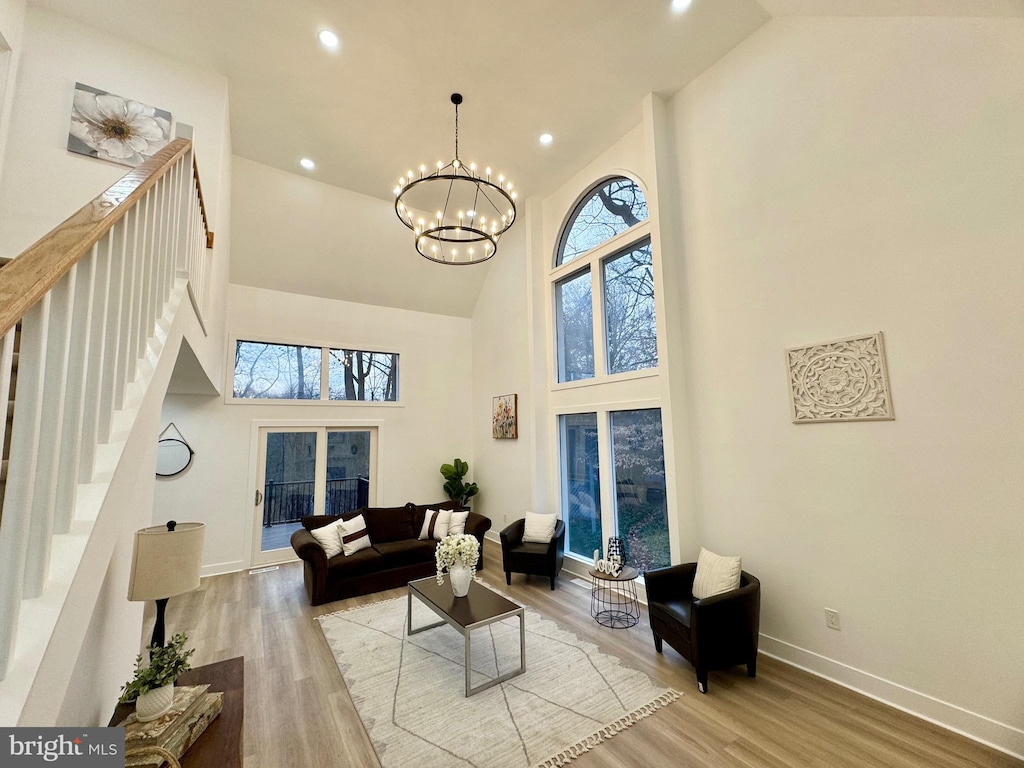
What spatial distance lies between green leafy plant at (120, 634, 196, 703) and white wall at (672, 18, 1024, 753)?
12.7 ft

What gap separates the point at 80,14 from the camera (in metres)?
3.36

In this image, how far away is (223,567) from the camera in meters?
5.47

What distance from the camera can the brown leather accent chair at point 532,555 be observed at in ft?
15.7

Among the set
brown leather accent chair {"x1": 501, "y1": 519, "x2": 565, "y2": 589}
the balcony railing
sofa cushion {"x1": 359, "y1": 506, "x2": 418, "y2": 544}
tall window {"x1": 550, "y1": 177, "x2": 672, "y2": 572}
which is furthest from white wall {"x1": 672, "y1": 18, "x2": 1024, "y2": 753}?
the balcony railing

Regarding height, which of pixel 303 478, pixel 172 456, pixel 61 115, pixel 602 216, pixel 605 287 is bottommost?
pixel 303 478

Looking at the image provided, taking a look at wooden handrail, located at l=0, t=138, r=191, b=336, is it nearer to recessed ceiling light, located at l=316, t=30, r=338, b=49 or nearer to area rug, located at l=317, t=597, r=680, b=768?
area rug, located at l=317, t=597, r=680, b=768

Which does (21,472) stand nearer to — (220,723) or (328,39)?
(220,723)

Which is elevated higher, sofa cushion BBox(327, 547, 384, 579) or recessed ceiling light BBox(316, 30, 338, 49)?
recessed ceiling light BBox(316, 30, 338, 49)

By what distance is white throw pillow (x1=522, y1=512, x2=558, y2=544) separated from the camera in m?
5.05

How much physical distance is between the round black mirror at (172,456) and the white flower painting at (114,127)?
11.3ft

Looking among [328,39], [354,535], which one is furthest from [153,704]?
[328,39]

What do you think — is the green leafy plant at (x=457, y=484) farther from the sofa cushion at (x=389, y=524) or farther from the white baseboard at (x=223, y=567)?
the white baseboard at (x=223, y=567)

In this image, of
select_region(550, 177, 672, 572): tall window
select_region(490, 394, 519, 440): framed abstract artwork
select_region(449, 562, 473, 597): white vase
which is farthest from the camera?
select_region(490, 394, 519, 440): framed abstract artwork

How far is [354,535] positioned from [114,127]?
14.4 feet
